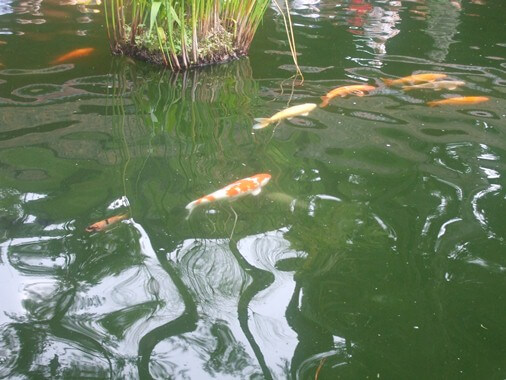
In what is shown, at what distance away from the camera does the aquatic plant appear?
509 cm

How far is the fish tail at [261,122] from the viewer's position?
13.5ft

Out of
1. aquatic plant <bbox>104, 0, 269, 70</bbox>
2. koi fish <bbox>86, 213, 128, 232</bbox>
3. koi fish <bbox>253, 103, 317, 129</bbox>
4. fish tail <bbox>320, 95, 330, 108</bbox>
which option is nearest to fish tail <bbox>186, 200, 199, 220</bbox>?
koi fish <bbox>86, 213, 128, 232</bbox>

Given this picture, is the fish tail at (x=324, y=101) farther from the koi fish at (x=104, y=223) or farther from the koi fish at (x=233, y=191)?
the koi fish at (x=104, y=223)

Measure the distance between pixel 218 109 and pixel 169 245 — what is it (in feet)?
6.17

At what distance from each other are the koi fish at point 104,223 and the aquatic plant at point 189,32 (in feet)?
7.60

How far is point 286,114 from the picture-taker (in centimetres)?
422

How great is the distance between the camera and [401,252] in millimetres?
2799

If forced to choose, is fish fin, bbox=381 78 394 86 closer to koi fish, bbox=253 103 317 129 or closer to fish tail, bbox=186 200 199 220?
koi fish, bbox=253 103 317 129

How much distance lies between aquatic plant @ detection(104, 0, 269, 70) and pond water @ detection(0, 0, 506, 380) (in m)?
0.21

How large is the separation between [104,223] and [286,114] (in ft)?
5.74

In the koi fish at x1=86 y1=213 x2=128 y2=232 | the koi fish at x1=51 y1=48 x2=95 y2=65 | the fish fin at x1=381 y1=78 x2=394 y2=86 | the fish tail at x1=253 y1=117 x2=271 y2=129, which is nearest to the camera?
the koi fish at x1=86 y1=213 x2=128 y2=232

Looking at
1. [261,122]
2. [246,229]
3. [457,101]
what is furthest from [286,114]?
[246,229]

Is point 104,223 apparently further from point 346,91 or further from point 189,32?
point 189,32

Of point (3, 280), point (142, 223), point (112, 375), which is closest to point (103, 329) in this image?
point (112, 375)
